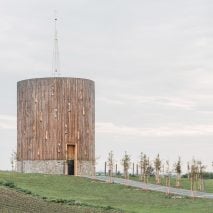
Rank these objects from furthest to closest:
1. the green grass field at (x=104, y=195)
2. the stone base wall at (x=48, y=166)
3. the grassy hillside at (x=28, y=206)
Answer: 1. the stone base wall at (x=48, y=166)
2. the green grass field at (x=104, y=195)
3. the grassy hillside at (x=28, y=206)

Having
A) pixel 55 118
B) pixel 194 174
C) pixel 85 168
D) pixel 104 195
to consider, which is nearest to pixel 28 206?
pixel 104 195

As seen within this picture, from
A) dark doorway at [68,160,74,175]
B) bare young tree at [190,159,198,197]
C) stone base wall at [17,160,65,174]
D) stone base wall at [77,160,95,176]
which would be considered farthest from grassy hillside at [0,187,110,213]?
stone base wall at [77,160,95,176]

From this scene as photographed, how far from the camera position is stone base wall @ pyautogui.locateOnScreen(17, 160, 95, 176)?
49281mm

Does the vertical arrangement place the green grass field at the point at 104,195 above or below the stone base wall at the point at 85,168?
below

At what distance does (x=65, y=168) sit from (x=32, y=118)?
4.51 m

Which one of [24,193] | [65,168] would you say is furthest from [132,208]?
[65,168]

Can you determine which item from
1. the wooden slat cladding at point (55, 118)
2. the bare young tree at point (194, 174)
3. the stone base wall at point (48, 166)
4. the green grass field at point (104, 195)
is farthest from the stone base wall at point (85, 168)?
the bare young tree at point (194, 174)

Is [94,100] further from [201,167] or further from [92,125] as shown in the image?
[201,167]

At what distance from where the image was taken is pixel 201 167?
45.7 meters

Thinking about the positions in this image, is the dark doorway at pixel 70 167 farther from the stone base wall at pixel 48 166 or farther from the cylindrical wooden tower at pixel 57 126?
the stone base wall at pixel 48 166

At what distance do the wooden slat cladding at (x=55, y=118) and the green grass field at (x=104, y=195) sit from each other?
18.0 ft

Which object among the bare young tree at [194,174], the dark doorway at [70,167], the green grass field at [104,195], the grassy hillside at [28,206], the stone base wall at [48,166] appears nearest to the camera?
the grassy hillside at [28,206]

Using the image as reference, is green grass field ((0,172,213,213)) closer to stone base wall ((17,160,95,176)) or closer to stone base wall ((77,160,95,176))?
stone base wall ((17,160,95,176))

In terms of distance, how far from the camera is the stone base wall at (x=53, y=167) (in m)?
49.3
